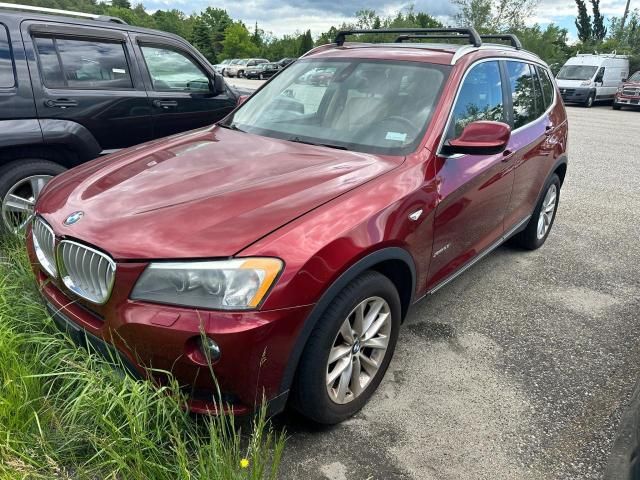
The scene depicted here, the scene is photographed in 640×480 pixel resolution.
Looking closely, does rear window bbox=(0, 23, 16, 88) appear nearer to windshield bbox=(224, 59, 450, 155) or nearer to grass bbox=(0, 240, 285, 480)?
windshield bbox=(224, 59, 450, 155)

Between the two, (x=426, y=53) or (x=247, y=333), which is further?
(x=426, y=53)

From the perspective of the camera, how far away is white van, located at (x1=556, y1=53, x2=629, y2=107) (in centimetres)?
2338

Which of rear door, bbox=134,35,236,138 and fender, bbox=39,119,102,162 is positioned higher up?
rear door, bbox=134,35,236,138

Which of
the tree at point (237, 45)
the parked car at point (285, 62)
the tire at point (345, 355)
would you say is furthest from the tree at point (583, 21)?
the tire at point (345, 355)

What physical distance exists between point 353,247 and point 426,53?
5.87 feet

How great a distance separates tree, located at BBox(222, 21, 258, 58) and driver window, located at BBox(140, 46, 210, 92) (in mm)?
70330

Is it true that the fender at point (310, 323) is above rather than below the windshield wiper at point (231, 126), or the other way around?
below

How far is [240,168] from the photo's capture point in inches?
108

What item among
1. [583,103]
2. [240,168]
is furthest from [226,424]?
[583,103]

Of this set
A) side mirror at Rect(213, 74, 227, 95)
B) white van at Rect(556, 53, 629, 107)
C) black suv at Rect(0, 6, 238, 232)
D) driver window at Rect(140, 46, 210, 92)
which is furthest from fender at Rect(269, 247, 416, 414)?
white van at Rect(556, 53, 629, 107)

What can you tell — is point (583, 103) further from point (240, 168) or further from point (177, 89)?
point (240, 168)

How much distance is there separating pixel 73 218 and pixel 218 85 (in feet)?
12.5

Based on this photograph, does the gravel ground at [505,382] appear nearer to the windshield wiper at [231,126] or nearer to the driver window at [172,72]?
the windshield wiper at [231,126]

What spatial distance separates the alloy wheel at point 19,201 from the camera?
164 inches
